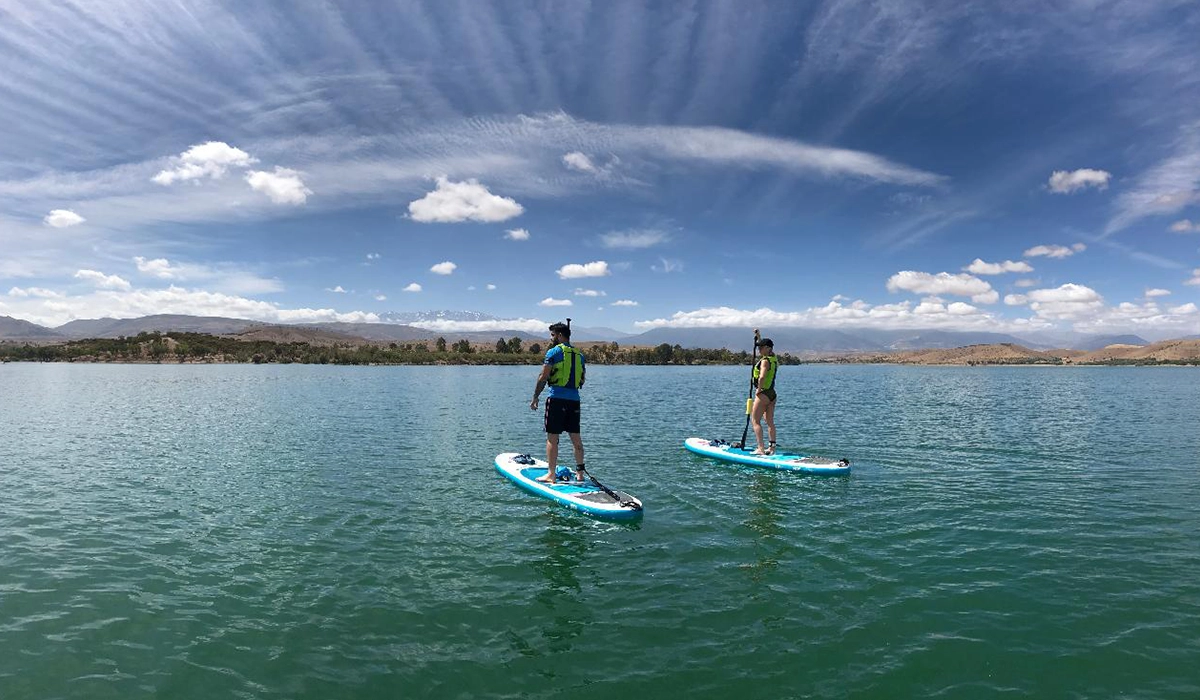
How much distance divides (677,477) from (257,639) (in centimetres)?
1575

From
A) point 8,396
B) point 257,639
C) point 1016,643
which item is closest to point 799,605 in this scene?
point 1016,643

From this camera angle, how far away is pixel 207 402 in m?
53.4

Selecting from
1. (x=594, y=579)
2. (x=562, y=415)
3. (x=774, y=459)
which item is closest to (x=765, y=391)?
(x=774, y=459)

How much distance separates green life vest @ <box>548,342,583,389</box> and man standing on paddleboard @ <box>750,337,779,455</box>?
9.56 metres

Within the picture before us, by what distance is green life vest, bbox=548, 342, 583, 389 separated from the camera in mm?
18688

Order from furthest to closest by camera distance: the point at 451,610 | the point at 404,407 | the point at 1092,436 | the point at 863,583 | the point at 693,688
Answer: the point at 404,407 < the point at 1092,436 < the point at 863,583 < the point at 451,610 < the point at 693,688

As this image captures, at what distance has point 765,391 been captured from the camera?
2541cm

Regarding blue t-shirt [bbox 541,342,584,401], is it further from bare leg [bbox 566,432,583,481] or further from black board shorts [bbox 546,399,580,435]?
bare leg [bbox 566,432,583,481]

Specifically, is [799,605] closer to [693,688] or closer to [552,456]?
[693,688]

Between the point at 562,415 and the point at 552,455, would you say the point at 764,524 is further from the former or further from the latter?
the point at 552,455

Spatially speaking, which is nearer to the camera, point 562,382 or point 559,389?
point 562,382

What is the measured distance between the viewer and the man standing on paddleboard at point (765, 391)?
24969 millimetres

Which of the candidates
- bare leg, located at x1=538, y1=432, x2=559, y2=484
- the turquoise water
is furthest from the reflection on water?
bare leg, located at x1=538, y1=432, x2=559, y2=484

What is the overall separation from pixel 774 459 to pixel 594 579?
14.3 meters
